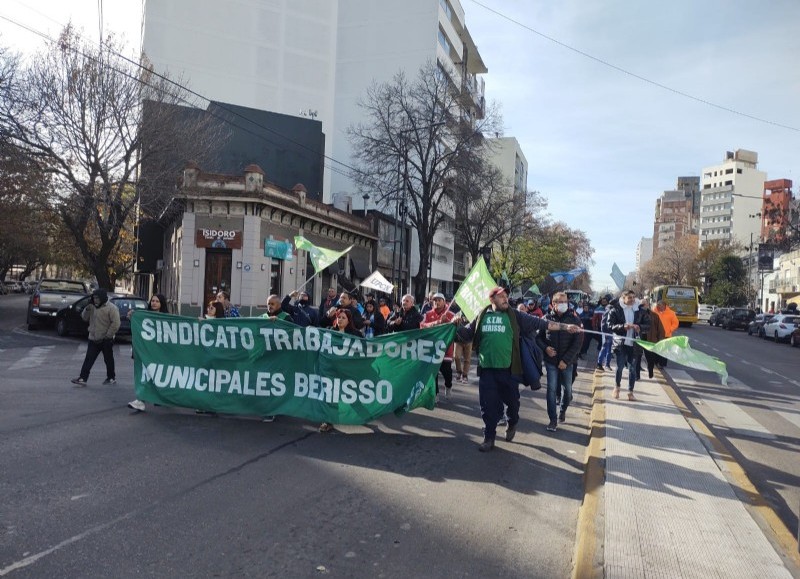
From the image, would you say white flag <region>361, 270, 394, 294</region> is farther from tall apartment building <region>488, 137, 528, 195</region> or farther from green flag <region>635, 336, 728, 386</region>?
tall apartment building <region>488, 137, 528, 195</region>

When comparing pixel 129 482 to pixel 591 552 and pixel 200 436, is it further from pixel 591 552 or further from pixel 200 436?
A: pixel 591 552

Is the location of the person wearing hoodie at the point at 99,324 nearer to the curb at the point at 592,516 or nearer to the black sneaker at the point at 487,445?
the black sneaker at the point at 487,445

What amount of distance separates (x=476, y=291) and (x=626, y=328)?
13.2 feet

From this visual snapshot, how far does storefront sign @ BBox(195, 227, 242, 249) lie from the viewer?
28.4 m

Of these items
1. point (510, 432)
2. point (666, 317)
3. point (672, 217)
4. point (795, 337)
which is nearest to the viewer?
point (510, 432)

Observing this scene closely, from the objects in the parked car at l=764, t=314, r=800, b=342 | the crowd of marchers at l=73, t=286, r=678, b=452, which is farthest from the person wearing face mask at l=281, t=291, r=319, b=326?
the parked car at l=764, t=314, r=800, b=342

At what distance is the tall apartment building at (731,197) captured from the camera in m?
121

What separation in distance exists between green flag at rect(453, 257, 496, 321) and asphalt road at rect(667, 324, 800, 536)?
3413 mm

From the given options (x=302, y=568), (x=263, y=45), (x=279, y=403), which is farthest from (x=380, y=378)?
(x=263, y=45)

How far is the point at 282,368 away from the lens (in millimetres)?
8250

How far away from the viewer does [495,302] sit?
7.46 metres

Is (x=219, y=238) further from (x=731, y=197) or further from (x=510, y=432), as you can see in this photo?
(x=731, y=197)

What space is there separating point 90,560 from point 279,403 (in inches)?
164

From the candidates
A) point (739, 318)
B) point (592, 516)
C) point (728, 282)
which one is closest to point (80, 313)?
point (592, 516)
